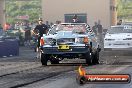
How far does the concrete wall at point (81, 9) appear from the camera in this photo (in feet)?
176

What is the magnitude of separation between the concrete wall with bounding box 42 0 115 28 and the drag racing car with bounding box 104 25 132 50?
27691mm

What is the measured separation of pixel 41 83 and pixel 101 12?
4093 cm

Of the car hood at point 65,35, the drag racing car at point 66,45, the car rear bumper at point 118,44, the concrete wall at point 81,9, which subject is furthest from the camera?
the concrete wall at point 81,9

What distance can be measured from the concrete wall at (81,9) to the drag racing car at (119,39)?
27691 millimetres

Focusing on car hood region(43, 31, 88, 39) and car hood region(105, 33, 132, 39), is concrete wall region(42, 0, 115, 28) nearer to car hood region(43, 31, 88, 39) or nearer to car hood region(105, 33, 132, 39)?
car hood region(105, 33, 132, 39)

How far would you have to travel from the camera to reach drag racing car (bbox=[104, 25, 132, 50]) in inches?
969

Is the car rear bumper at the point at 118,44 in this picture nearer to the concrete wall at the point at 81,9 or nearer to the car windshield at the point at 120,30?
the car windshield at the point at 120,30

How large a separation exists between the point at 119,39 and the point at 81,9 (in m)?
29.5

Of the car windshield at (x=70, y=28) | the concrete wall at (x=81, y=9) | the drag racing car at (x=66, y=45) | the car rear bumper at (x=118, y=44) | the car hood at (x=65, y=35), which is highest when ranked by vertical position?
the concrete wall at (x=81, y=9)

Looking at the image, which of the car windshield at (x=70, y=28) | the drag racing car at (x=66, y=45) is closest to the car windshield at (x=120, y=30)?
the car windshield at (x=70, y=28)

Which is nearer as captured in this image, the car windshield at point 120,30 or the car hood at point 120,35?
the car hood at point 120,35

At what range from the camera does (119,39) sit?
24.8 meters

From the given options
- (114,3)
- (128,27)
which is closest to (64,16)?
(114,3)

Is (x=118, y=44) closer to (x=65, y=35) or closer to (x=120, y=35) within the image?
Result: (x=120, y=35)
